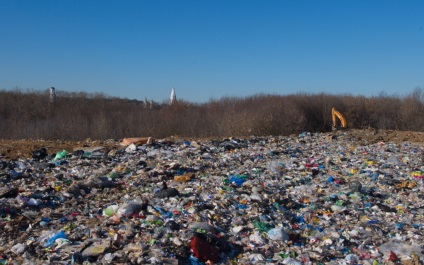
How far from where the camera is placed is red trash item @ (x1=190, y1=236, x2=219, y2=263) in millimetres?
2982

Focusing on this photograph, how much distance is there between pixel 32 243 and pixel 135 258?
0.95m

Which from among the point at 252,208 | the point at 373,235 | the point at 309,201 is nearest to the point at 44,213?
the point at 252,208

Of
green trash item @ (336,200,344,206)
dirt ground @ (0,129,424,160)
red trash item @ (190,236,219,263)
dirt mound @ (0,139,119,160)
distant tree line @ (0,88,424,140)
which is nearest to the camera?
red trash item @ (190,236,219,263)

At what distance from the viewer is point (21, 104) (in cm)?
1802

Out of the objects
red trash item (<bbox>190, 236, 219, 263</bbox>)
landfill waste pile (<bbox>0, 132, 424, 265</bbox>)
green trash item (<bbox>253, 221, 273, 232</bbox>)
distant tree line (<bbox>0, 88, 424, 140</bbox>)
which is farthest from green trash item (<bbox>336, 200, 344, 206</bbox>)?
distant tree line (<bbox>0, 88, 424, 140</bbox>)

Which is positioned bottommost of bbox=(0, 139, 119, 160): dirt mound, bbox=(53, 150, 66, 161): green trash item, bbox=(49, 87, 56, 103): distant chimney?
bbox=(53, 150, 66, 161): green trash item

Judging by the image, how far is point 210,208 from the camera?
4.02 metres

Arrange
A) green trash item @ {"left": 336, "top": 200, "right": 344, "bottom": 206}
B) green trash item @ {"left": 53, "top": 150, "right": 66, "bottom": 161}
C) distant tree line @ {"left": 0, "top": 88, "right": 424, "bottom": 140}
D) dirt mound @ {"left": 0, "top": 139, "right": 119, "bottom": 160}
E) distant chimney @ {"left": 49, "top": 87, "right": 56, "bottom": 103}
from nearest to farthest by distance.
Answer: green trash item @ {"left": 336, "top": 200, "right": 344, "bottom": 206} → green trash item @ {"left": 53, "top": 150, "right": 66, "bottom": 161} → dirt mound @ {"left": 0, "top": 139, "right": 119, "bottom": 160} → distant tree line @ {"left": 0, "top": 88, "right": 424, "bottom": 140} → distant chimney @ {"left": 49, "top": 87, "right": 56, "bottom": 103}

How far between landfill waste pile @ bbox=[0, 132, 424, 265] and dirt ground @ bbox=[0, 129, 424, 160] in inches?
17.2

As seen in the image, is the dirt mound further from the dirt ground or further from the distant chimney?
the distant chimney

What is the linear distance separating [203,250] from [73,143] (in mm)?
6183

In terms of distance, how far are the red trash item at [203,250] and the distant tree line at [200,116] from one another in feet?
34.0

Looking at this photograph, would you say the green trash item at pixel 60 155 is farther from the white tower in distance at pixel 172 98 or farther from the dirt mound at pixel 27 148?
the white tower in distance at pixel 172 98

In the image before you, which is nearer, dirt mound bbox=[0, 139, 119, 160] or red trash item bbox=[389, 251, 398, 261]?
red trash item bbox=[389, 251, 398, 261]
